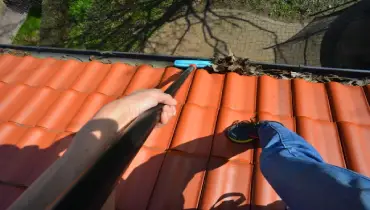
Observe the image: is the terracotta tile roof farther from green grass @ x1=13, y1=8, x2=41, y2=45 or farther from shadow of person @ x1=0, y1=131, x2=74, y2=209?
green grass @ x1=13, y1=8, x2=41, y2=45

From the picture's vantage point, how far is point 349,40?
652 centimetres

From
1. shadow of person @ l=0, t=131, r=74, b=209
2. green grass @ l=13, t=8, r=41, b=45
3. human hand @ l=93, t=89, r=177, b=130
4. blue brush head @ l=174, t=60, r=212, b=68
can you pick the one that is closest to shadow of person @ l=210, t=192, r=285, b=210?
human hand @ l=93, t=89, r=177, b=130

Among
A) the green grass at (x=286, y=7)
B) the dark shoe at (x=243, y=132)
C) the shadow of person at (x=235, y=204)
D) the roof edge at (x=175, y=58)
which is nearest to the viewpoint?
the shadow of person at (x=235, y=204)

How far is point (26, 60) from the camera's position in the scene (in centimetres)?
366

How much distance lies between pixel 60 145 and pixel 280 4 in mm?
6511

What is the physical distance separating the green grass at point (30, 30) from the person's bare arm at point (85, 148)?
25.8ft

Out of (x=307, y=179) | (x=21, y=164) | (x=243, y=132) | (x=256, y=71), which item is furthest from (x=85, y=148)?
(x=256, y=71)

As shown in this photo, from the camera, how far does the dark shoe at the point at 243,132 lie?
2379 millimetres

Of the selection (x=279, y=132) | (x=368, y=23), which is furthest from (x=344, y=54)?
(x=279, y=132)

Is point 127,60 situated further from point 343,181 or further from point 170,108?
point 343,181

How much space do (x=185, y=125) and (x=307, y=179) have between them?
4.56 ft

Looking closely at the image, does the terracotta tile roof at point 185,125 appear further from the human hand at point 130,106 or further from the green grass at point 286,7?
the green grass at point 286,7

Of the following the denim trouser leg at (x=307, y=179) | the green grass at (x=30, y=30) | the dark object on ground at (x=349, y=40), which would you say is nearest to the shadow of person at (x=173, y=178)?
the denim trouser leg at (x=307, y=179)

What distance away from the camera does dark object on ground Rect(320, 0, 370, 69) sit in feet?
20.7
